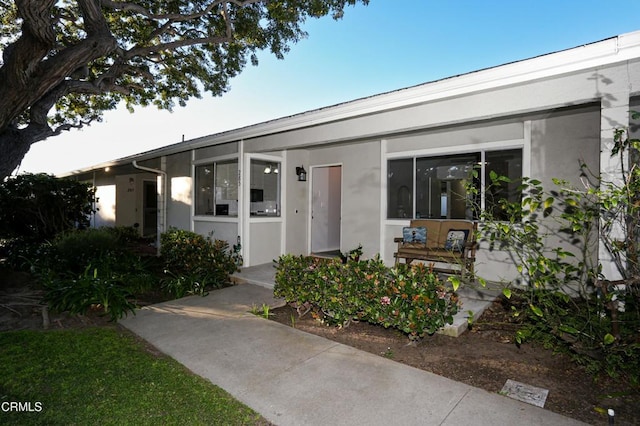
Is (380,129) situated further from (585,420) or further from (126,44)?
(126,44)

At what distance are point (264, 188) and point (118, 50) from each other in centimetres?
366

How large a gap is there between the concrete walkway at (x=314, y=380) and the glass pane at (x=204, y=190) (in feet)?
13.5

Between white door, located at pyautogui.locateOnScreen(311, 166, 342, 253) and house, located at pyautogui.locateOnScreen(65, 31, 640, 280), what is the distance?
27mm

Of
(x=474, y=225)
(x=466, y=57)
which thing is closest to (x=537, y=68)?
(x=474, y=225)

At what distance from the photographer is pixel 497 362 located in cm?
298

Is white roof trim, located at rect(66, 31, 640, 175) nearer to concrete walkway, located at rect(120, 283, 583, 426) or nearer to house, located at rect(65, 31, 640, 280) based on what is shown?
house, located at rect(65, 31, 640, 280)

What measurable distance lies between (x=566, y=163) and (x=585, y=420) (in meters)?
3.81

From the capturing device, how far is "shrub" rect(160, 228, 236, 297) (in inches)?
214

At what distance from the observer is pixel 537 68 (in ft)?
10.7

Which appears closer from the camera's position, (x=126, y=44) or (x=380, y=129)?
(x=380, y=129)

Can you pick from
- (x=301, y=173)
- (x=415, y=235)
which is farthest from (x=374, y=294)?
(x=301, y=173)

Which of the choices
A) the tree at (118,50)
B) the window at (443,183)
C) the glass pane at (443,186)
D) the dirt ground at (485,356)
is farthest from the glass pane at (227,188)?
the glass pane at (443,186)

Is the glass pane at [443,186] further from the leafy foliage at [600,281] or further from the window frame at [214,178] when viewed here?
the window frame at [214,178]

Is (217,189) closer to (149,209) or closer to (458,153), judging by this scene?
(458,153)
